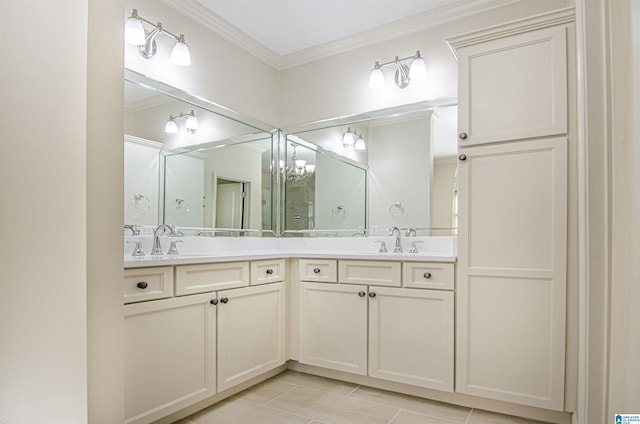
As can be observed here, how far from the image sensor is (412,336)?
7.30 feet

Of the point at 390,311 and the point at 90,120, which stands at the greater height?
the point at 90,120

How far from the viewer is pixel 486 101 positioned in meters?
2.14

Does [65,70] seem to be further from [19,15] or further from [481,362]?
[481,362]

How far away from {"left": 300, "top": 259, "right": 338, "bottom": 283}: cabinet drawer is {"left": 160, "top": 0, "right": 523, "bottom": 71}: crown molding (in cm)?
174

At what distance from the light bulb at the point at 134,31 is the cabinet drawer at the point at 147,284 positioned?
1.33 meters

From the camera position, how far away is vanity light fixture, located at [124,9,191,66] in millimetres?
2182

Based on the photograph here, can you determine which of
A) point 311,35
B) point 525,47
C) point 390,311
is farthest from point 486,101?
point 311,35

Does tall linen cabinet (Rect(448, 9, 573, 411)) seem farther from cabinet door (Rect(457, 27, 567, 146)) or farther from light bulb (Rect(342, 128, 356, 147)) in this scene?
light bulb (Rect(342, 128, 356, 147))

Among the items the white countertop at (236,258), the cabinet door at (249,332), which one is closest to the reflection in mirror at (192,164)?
the white countertop at (236,258)

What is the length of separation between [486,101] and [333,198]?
56.6 inches

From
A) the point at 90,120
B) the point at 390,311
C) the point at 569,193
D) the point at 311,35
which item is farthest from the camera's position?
the point at 311,35

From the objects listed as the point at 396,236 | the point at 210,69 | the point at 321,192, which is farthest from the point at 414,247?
the point at 210,69

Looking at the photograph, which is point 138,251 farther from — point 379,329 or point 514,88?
point 514,88

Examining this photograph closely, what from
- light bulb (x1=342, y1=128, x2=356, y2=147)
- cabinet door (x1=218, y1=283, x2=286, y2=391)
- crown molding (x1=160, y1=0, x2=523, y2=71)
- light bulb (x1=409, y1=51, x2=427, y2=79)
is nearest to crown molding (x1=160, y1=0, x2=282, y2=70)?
crown molding (x1=160, y1=0, x2=523, y2=71)
